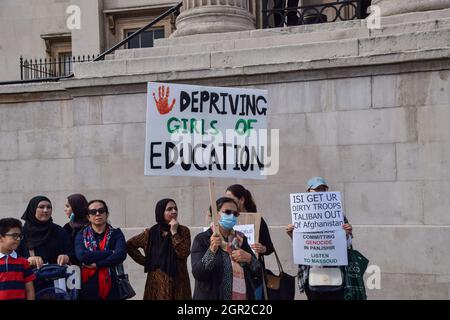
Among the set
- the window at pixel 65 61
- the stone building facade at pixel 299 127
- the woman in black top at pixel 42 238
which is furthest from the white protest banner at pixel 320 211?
the window at pixel 65 61

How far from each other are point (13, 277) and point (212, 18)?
6442 millimetres

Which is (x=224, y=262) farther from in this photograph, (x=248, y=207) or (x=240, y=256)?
(x=248, y=207)

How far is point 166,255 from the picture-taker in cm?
916

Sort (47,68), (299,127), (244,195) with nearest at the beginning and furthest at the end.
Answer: (244,195) < (299,127) < (47,68)

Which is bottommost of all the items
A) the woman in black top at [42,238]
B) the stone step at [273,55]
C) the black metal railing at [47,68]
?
the woman in black top at [42,238]

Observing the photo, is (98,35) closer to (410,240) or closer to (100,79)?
(100,79)

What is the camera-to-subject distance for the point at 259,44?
12.6 meters

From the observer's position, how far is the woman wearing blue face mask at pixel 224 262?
26.3 ft

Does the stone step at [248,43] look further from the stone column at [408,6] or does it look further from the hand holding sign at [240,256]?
the hand holding sign at [240,256]

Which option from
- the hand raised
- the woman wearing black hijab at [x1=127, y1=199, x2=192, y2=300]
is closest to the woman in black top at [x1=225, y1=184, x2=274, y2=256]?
the woman wearing black hijab at [x1=127, y1=199, x2=192, y2=300]

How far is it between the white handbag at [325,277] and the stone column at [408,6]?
14.7 feet

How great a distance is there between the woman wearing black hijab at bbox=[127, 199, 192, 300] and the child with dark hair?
1582 mm

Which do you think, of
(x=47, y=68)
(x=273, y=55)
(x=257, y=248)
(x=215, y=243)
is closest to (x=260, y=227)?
(x=257, y=248)
